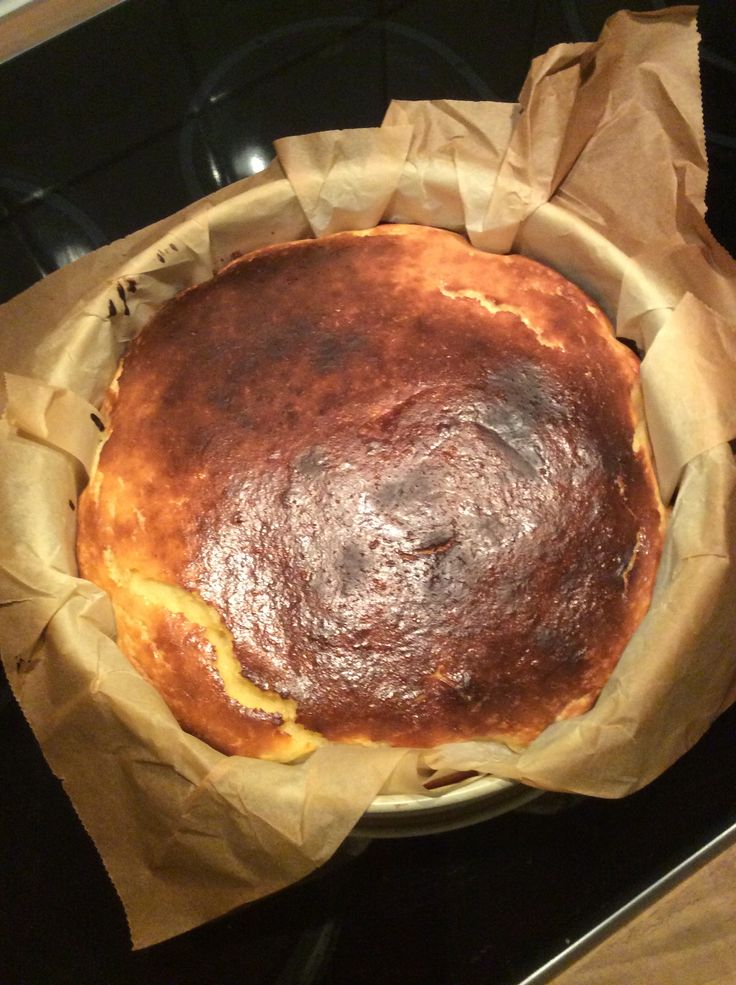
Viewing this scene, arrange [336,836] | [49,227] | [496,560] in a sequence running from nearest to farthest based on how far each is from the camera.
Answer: [336,836] < [496,560] < [49,227]

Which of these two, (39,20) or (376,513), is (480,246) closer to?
(376,513)

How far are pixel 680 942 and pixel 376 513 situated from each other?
548 mm

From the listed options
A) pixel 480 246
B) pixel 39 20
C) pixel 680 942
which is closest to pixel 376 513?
pixel 480 246

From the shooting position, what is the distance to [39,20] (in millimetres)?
1199

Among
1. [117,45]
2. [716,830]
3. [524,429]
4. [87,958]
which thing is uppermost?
[117,45]

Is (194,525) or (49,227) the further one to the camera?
(49,227)

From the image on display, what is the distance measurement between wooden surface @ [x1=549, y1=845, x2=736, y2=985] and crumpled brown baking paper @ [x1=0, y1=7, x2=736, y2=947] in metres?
0.26

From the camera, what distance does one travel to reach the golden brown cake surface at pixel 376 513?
0.83 m

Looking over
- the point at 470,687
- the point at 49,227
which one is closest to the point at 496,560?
the point at 470,687

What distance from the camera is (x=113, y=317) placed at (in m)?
0.98

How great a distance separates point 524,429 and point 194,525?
0.33m

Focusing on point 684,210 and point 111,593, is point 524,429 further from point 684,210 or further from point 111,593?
point 111,593

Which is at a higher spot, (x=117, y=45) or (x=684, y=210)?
(x=117, y=45)

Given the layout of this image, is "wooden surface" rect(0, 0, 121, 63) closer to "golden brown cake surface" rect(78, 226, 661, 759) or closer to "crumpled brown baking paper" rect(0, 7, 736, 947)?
"crumpled brown baking paper" rect(0, 7, 736, 947)
